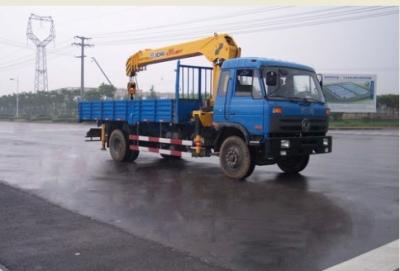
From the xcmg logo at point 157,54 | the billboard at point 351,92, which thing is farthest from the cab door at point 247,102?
the billboard at point 351,92

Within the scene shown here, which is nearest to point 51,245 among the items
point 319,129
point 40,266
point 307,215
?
point 40,266

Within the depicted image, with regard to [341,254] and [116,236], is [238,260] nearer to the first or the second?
[341,254]

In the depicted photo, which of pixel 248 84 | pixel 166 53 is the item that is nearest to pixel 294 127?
pixel 248 84

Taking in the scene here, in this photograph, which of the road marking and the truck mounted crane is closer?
the road marking

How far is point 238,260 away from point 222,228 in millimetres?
1359

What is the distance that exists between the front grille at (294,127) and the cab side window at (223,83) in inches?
64.1

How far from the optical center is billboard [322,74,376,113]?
45.8 metres

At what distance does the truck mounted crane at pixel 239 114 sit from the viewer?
10352 mm

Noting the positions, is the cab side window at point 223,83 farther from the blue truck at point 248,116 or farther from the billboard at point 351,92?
the billboard at point 351,92

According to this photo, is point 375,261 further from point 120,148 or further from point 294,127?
point 120,148

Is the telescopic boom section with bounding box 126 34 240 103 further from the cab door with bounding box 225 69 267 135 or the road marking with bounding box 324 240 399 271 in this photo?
the road marking with bounding box 324 240 399 271

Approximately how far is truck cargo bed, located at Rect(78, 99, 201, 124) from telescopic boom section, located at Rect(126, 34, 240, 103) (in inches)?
36.8

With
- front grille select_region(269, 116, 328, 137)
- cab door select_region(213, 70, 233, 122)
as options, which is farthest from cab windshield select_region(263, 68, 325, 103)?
cab door select_region(213, 70, 233, 122)

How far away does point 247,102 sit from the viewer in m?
10.6
